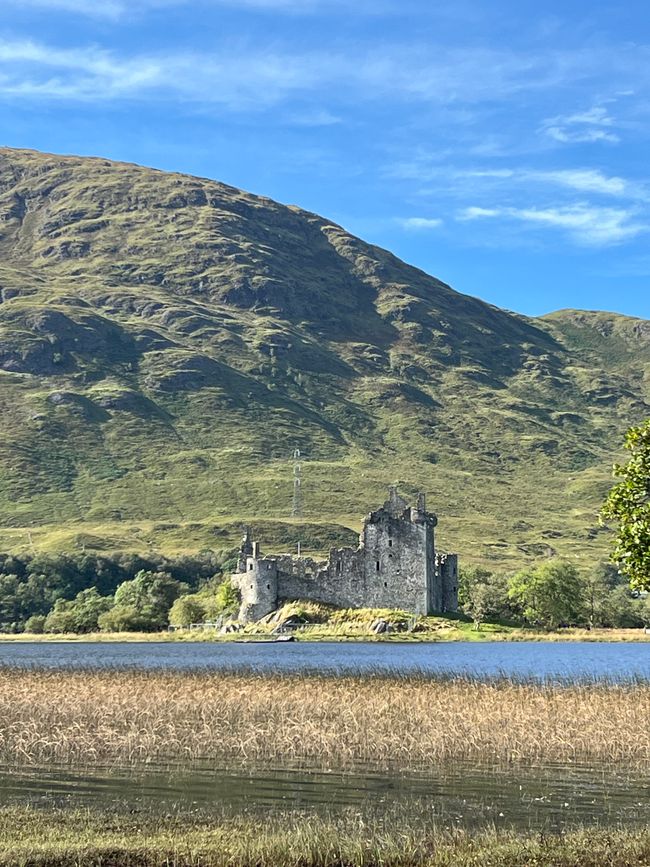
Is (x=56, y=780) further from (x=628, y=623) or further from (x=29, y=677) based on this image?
(x=628, y=623)

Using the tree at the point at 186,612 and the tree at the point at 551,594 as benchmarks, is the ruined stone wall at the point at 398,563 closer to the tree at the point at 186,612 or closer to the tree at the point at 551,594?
the tree at the point at 551,594

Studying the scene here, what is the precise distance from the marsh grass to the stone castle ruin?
3952 inches

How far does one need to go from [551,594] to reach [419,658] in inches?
1903

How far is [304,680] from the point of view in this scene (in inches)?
1554

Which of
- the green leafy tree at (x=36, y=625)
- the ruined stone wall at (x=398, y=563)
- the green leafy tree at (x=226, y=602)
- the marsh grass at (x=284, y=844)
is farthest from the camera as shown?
the green leafy tree at (x=226, y=602)

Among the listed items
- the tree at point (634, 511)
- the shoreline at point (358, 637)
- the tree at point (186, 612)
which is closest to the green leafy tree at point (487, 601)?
the shoreline at point (358, 637)

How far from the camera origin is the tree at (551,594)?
116875 millimetres

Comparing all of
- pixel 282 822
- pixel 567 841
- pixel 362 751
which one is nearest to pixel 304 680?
pixel 362 751

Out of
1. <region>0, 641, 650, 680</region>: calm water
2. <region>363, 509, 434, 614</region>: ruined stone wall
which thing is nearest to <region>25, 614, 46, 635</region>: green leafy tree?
<region>0, 641, 650, 680</region>: calm water

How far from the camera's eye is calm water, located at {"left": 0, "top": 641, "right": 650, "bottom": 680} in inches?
2256

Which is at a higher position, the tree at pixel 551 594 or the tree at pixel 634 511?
the tree at pixel 634 511

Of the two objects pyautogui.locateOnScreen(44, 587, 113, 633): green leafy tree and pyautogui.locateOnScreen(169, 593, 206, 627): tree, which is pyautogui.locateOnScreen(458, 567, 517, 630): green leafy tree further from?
pyautogui.locateOnScreen(44, 587, 113, 633): green leafy tree

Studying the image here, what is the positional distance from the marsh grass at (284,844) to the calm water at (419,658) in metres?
31.3

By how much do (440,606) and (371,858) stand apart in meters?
109
